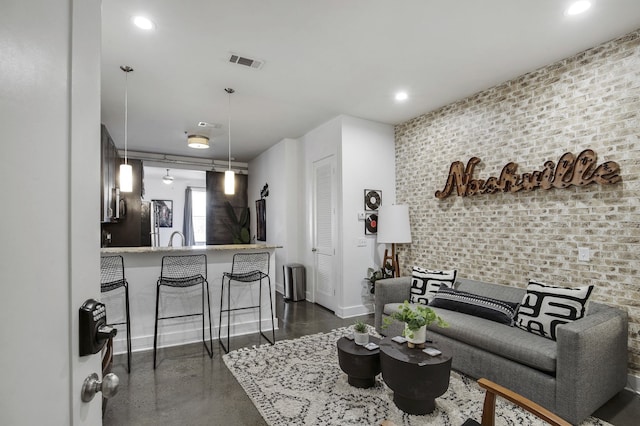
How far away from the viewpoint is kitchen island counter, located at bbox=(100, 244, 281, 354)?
350 centimetres

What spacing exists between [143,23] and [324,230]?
3.66 meters

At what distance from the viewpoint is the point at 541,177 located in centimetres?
329

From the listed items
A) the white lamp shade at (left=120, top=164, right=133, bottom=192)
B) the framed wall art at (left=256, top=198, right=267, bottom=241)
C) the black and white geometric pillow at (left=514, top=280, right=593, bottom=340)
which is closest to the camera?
the black and white geometric pillow at (left=514, top=280, right=593, bottom=340)

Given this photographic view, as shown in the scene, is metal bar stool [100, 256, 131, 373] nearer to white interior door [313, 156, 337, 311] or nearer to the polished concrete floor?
the polished concrete floor

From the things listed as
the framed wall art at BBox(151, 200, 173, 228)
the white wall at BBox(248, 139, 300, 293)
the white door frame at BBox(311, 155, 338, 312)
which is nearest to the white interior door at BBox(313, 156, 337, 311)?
the white door frame at BBox(311, 155, 338, 312)

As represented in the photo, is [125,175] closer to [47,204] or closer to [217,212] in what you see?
[47,204]

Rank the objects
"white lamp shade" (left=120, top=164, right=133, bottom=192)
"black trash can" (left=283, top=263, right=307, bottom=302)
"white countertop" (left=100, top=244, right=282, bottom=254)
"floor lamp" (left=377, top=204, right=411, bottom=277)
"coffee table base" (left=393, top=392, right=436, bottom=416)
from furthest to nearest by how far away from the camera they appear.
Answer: "black trash can" (left=283, top=263, right=307, bottom=302)
"floor lamp" (left=377, top=204, right=411, bottom=277)
"white countertop" (left=100, top=244, right=282, bottom=254)
"white lamp shade" (left=120, top=164, right=133, bottom=192)
"coffee table base" (left=393, top=392, right=436, bottom=416)

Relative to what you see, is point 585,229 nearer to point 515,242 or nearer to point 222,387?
point 515,242

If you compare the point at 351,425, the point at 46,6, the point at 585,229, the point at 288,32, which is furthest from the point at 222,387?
the point at 585,229

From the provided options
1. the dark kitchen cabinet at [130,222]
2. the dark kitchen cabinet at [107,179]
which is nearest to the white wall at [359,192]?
the dark kitchen cabinet at [107,179]

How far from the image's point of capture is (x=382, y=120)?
16.5ft

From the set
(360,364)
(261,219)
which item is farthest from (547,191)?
(261,219)

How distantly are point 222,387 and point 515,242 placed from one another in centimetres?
332

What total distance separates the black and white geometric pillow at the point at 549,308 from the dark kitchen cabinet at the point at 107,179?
4.91 m
